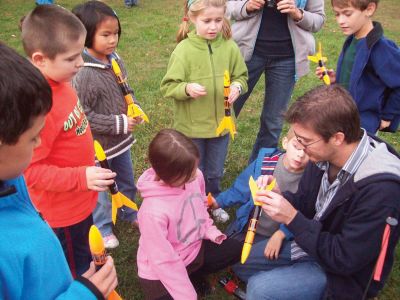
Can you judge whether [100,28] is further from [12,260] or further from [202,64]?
[12,260]

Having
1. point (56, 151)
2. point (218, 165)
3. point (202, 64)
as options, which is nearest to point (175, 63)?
point (202, 64)

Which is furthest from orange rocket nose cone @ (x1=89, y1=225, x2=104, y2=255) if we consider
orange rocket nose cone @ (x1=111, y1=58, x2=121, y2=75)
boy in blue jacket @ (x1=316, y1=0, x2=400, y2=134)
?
boy in blue jacket @ (x1=316, y1=0, x2=400, y2=134)

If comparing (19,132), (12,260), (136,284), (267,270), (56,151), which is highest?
(19,132)

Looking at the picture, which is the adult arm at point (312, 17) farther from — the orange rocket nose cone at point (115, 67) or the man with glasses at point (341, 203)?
the orange rocket nose cone at point (115, 67)

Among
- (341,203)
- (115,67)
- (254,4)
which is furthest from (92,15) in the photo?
(341,203)

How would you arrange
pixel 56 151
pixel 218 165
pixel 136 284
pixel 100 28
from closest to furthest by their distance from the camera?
pixel 56 151, pixel 100 28, pixel 136 284, pixel 218 165

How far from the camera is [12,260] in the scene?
1.09m

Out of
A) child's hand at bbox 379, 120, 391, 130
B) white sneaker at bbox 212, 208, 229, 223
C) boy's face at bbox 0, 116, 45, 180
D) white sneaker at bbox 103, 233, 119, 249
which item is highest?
boy's face at bbox 0, 116, 45, 180

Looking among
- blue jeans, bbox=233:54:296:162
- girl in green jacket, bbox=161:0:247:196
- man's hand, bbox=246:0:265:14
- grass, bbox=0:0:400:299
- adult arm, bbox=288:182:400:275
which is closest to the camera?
adult arm, bbox=288:182:400:275

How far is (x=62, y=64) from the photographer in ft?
6.73

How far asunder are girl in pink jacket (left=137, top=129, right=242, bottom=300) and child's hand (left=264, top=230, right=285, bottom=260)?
1.42ft

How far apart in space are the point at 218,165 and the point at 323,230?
129 cm

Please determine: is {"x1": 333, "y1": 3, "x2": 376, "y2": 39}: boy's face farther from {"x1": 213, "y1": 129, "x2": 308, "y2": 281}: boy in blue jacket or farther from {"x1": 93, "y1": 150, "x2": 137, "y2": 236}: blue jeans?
{"x1": 93, "y1": 150, "x2": 137, "y2": 236}: blue jeans

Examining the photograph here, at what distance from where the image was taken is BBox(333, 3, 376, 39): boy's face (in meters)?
2.82
